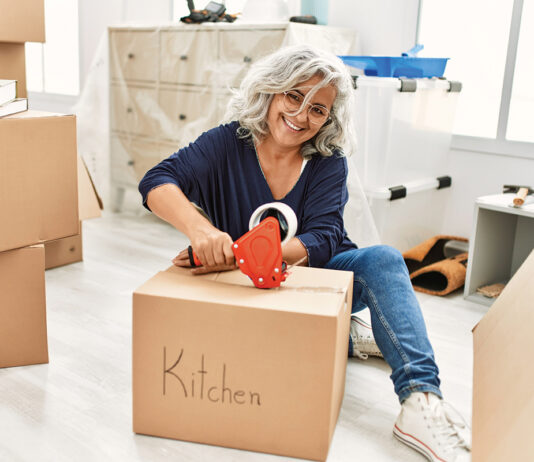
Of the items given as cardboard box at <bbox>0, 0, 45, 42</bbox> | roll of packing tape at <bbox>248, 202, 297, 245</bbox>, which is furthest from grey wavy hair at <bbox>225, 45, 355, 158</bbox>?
cardboard box at <bbox>0, 0, 45, 42</bbox>

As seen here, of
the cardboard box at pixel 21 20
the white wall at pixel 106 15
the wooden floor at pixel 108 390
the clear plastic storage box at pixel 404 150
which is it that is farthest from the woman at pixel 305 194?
the white wall at pixel 106 15

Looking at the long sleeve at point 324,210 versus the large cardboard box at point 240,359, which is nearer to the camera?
the large cardboard box at point 240,359

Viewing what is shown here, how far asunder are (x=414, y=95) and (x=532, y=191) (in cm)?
53

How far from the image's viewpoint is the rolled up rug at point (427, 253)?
2.20m

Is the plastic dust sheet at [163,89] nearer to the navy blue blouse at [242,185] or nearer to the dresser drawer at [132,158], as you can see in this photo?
the dresser drawer at [132,158]

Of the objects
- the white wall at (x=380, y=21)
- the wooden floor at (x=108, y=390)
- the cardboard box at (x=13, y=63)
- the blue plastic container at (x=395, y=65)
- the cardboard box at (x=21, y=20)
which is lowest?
the wooden floor at (x=108, y=390)

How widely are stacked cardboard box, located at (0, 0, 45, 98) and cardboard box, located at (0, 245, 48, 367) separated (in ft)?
1.53

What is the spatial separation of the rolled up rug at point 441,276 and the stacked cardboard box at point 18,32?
140cm

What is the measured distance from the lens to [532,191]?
2.05m

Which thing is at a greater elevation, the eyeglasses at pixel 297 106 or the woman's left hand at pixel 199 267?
the eyeglasses at pixel 297 106

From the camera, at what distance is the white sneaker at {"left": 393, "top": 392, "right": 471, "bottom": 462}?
1086 millimetres

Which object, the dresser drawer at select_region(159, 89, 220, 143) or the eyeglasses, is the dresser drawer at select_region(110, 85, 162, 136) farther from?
the eyeglasses

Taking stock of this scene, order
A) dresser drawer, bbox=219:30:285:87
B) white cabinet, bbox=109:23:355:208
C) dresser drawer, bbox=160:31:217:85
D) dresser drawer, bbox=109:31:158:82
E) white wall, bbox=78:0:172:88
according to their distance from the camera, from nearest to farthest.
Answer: dresser drawer, bbox=219:30:285:87 → white cabinet, bbox=109:23:355:208 → dresser drawer, bbox=160:31:217:85 → dresser drawer, bbox=109:31:158:82 → white wall, bbox=78:0:172:88

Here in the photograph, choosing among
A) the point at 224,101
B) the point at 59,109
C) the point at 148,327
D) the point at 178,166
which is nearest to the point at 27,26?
the point at 178,166
